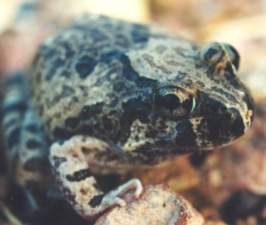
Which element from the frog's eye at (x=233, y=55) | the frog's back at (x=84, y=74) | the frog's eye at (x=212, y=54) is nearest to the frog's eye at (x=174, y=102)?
the frog's back at (x=84, y=74)

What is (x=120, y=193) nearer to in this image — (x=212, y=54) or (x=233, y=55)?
(x=212, y=54)

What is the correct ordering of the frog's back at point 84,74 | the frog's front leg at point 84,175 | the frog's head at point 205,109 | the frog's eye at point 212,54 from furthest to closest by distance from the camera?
1. the frog's back at point 84,74
2. the frog's eye at point 212,54
3. the frog's front leg at point 84,175
4. the frog's head at point 205,109

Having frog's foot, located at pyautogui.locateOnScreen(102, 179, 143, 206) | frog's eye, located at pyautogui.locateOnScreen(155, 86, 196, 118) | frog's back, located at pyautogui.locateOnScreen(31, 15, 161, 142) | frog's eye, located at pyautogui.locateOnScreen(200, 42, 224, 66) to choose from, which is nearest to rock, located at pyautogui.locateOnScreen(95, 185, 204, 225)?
frog's foot, located at pyautogui.locateOnScreen(102, 179, 143, 206)

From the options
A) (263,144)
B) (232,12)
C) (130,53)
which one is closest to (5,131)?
(130,53)

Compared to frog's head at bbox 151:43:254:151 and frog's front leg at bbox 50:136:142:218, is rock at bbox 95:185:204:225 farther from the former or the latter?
frog's head at bbox 151:43:254:151

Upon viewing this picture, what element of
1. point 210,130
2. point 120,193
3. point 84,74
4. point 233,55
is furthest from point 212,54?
point 120,193

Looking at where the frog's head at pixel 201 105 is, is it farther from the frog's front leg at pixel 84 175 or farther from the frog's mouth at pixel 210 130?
the frog's front leg at pixel 84 175

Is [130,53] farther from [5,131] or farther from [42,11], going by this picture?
[42,11]
